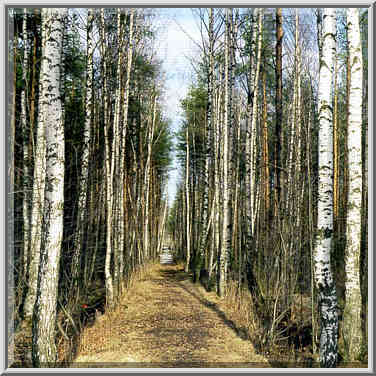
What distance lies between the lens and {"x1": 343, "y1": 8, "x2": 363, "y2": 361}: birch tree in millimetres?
4953

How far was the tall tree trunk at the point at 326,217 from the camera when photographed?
436cm

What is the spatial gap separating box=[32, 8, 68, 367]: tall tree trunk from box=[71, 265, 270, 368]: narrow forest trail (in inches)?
31.9

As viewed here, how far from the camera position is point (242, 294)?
784cm

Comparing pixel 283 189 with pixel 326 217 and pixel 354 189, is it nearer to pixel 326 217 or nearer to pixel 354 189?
pixel 354 189

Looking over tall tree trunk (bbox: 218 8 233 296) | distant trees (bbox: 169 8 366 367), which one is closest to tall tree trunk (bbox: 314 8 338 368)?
distant trees (bbox: 169 8 366 367)

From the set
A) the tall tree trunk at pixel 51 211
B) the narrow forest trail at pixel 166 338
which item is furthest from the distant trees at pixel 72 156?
the narrow forest trail at pixel 166 338

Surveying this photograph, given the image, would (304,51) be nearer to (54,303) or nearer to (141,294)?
(141,294)

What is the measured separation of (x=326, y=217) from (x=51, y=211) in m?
3.09

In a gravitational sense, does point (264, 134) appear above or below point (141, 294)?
above

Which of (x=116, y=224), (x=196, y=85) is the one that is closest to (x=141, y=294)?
(x=116, y=224)

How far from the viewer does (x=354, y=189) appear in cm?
518

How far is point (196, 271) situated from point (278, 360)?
7.43 m

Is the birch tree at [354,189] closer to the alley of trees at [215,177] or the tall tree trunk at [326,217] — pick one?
the alley of trees at [215,177]

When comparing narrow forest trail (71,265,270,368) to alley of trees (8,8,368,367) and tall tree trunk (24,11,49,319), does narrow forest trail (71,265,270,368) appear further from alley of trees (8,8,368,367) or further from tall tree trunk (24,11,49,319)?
tall tree trunk (24,11,49,319)
